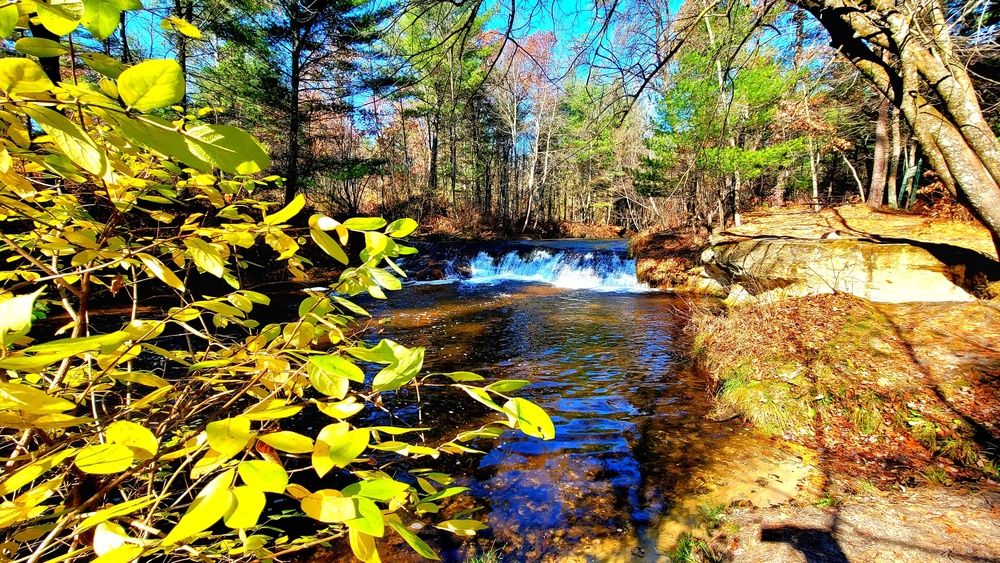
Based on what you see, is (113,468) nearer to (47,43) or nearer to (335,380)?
(335,380)

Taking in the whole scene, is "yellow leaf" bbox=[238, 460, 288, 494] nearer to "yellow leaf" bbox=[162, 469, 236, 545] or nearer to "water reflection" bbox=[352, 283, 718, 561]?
"yellow leaf" bbox=[162, 469, 236, 545]

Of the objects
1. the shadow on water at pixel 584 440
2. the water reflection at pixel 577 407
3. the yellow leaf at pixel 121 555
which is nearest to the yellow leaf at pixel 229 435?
the yellow leaf at pixel 121 555

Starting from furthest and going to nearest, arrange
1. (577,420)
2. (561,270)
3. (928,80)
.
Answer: (561,270) < (577,420) < (928,80)

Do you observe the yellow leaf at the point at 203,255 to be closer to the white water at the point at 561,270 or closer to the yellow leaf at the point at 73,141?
the yellow leaf at the point at 73,141

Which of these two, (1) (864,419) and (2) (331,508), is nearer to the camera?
(2) (331,508)

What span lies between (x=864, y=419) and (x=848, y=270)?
173 inches

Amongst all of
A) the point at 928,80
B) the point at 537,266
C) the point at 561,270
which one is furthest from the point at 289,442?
the point at 537,266

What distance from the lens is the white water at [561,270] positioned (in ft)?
46.4

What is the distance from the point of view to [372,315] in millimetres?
2924

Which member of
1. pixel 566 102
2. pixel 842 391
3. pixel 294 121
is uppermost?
pixel 566 102

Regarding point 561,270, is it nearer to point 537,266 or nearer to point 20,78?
point 537,266

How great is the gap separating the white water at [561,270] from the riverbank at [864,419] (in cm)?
697

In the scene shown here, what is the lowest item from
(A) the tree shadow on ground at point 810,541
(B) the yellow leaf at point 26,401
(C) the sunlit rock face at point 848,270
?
(A) the tree shadow on ground at point 810,541

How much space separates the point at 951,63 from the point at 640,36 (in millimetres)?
2169
